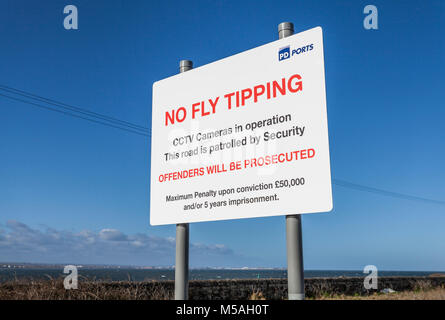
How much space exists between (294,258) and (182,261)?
2.19m

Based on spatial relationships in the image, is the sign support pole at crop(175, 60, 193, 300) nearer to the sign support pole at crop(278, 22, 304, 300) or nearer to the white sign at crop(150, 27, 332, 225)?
the white sign at crop(150, 27, 332, 225)

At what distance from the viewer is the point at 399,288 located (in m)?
19.3

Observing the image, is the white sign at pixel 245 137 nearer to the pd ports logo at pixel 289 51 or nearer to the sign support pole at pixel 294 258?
the pd ports logo at pixel 289 51

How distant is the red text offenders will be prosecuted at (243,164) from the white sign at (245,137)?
13 mm

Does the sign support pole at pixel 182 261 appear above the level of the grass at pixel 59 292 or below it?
above

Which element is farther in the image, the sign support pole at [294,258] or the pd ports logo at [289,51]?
the pd ports logo at [289,51]

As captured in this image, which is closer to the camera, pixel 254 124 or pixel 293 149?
pixel 293 149

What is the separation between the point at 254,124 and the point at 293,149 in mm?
742

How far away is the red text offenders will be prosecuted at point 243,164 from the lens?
4.72m

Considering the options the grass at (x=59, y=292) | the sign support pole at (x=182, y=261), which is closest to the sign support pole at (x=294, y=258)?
the sign support pole at (x=182, y=261)
